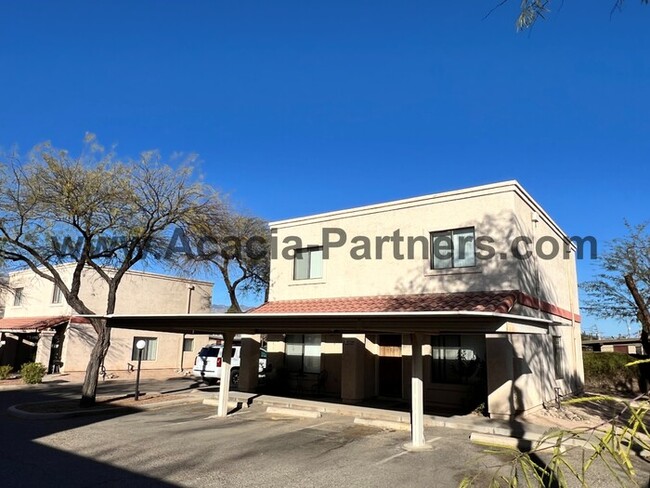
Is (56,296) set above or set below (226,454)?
above

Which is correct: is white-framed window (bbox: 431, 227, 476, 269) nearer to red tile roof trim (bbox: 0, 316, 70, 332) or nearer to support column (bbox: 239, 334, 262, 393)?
support column (bbox: 239, 334, 262, 393)

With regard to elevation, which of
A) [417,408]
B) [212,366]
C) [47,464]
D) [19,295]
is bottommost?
[47,464]

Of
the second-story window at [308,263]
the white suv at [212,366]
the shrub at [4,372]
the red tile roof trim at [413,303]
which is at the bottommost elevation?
the shrub at [4,372]

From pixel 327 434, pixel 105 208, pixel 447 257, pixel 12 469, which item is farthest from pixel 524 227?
pixel 12 469

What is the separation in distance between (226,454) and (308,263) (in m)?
10.1

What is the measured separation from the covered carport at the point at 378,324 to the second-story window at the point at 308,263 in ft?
13.3

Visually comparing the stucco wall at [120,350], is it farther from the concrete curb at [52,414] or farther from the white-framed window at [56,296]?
the concrete curb at [52,414]

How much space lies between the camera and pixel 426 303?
47.7ft

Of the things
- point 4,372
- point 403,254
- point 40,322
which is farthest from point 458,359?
point 40,322

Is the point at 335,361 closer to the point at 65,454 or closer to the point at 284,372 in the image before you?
the point at 284,372

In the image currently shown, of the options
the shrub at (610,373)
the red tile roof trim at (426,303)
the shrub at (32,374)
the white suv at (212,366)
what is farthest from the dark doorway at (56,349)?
the shrub at (610,373)

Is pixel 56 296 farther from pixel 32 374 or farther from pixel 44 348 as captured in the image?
pixel 32 374

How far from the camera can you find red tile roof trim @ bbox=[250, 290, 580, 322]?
13.1 metres

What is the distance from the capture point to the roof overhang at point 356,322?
9.41 metres
